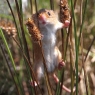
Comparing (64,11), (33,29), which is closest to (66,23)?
(64,11)

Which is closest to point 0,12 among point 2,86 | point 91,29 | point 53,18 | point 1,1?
point 1,1

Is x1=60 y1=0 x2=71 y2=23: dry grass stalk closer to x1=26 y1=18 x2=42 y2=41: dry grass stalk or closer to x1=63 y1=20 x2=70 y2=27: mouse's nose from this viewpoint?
x1=63 y1=20 x2=70 y2=27: mouse's nose

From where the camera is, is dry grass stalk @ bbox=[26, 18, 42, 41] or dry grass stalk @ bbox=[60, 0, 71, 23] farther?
dry grass stalk @ bbox=[60, 0, 71, 23]

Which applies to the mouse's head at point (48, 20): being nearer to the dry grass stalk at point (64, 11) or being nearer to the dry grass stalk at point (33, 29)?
the dry grass stalk at point (64, 11)

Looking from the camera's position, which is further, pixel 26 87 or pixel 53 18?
pixel 26 87

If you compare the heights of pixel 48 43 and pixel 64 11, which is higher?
pixel 64 11

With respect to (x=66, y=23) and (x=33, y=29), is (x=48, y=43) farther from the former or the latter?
(x=33, y=29)

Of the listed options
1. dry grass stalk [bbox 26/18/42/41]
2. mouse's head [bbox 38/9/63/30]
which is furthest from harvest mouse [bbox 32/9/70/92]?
dry grass stalk [bbox 26/18/42/41]

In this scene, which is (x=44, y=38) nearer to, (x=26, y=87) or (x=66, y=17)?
(x=66, y=17)

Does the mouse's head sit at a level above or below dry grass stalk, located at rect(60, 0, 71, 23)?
below
